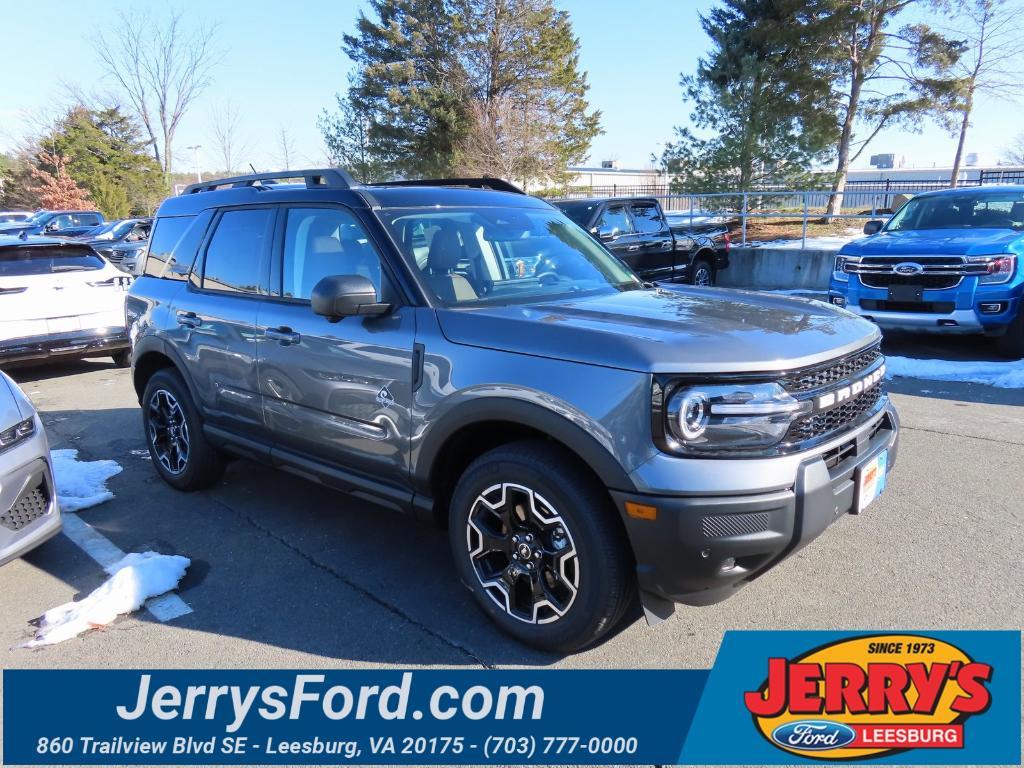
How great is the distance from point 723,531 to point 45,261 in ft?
28.0

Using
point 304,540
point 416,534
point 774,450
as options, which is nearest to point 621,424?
point 774,450

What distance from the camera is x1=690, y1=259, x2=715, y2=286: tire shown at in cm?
1287

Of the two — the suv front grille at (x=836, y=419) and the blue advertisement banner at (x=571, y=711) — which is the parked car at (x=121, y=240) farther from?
the suv front grille at (x=836, y=419)

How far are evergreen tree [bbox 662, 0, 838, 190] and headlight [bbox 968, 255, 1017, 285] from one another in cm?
1367

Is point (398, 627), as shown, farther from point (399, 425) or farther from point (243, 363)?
point (243, 363)

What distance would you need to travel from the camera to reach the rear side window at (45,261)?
8.02 meters

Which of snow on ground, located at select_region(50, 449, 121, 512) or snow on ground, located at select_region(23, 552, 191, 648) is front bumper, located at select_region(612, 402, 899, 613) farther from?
snow on ground, located at select_region(50, 449, 121, 512)

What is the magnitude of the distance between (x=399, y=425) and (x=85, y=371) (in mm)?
7632

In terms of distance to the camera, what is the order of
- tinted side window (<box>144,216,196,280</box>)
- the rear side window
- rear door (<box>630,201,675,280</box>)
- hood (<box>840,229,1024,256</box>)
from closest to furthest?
tinted side window (<box>144,216,196,280</box>) → hood (<box>840,229,1024,256</box>) → the rear side window → rear door (<box>630,201,675,280</box>)

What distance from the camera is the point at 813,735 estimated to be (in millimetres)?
2535

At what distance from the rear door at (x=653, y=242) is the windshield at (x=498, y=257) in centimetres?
728

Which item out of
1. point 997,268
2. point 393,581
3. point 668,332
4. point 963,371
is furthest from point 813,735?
point 997,268

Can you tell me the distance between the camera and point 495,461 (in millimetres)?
2930

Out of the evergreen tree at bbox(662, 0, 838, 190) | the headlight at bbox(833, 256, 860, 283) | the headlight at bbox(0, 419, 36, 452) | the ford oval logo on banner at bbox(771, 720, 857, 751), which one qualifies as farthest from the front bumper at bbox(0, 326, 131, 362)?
the evergreen tree at bbox(662, 0, 838, 190)
